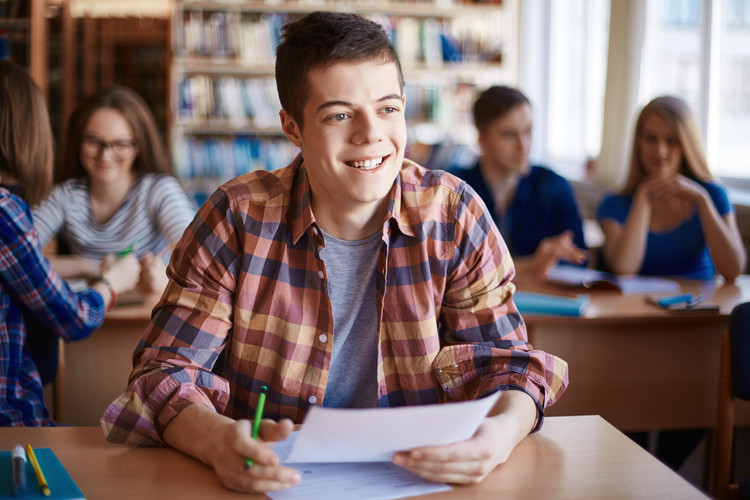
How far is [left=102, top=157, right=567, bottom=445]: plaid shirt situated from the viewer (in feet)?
4.43

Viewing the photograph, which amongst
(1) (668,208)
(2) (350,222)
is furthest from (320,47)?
(1) (668,208)

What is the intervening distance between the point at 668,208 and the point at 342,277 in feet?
6.17

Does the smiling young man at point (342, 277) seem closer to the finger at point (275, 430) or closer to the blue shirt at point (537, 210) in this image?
the finger at point (275, 430)

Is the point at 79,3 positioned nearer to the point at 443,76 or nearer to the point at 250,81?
the point at 250,81

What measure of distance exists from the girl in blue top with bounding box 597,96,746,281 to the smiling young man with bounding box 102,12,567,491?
156 cm

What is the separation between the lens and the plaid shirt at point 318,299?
4.43 ft

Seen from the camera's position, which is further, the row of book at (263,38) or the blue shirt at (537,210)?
the row of book at (263,38)

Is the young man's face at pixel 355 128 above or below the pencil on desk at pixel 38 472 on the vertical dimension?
above

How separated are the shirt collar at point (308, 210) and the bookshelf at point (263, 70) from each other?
378 cm

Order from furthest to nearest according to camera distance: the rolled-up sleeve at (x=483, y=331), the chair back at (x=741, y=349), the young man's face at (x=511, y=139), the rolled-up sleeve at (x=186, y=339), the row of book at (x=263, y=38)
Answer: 1. the row of book at (x=263, y=38)
2. the young man's face at (x=511, y=139)
3. the chair back at (x=741, y=349)
4. the rolled-up sleeve at (x=483, y=331)
5. the rolled-up sleeve at (x=186, y=339)

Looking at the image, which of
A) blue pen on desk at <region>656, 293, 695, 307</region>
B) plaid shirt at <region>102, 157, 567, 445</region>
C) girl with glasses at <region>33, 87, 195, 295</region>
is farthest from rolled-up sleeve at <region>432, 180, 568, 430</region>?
girl with glasses at <region>33, 87, 195, 295</region>

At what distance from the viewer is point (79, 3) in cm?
673

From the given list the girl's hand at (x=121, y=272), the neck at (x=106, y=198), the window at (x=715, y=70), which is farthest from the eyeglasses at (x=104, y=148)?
the window at (x=715, y=70)

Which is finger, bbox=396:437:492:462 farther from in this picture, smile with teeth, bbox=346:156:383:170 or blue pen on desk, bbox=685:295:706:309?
blue pen on desk, bbox=685:295:706:309
